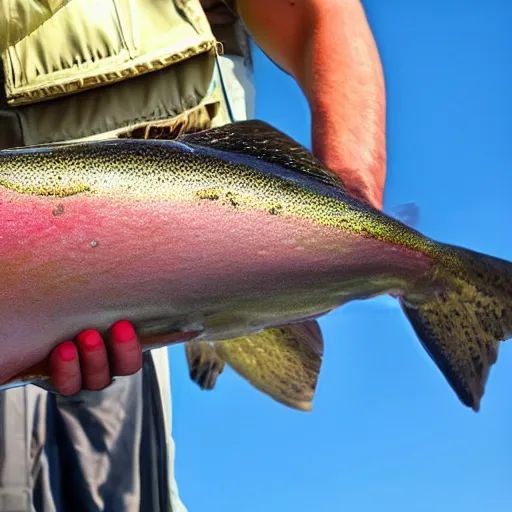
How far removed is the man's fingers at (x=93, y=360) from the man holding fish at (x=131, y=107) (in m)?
0.40

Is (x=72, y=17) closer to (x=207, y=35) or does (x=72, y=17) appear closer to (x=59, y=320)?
(x=207, y=35)

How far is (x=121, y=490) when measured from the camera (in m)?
2.07

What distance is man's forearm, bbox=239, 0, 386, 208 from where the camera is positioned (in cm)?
172

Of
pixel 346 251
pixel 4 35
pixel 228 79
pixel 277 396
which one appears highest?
pixel 228 79

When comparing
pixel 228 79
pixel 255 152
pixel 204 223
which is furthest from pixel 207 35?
pixel 204 223

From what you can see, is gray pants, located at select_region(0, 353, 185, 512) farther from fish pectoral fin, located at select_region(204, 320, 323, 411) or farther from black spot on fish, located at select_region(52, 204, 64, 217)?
black spot on fish, located at select_region(52, 204, 64, 217)

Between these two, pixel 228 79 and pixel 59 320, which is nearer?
pixel 59 320

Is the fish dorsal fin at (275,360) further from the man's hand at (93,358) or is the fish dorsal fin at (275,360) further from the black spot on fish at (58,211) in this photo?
the black spot on fish at (58,211)

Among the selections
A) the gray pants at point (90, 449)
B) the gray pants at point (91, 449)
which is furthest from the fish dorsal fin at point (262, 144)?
the gray pants at point (90, 449)

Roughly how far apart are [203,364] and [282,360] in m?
0.22

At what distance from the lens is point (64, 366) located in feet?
3.74

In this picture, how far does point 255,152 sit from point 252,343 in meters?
0.43

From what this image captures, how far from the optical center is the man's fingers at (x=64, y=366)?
112 cm

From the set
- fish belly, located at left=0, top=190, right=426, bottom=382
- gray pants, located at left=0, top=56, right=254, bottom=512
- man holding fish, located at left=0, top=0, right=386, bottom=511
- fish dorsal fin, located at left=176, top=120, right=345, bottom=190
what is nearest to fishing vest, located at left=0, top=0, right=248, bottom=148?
man holding fish, located at left=0, top=0, right=386, bottom=511
